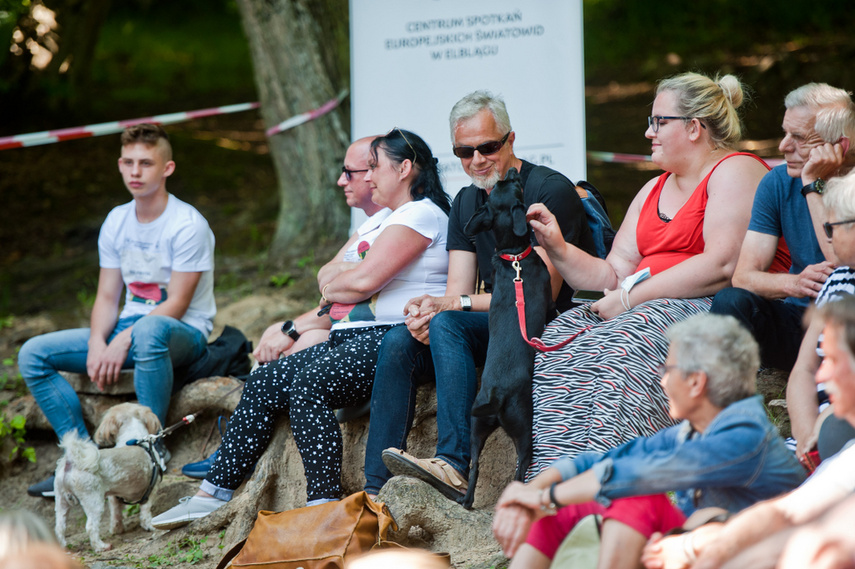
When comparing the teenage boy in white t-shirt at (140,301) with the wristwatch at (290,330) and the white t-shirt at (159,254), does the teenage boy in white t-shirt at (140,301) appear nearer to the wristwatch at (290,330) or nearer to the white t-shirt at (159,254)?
the white t-shirt at (159,254)

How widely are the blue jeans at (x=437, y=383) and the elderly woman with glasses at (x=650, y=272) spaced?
1.12ft

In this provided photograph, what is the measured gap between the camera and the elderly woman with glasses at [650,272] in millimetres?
2748

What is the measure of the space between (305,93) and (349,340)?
3.51m

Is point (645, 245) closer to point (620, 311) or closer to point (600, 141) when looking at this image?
point (620, 311)

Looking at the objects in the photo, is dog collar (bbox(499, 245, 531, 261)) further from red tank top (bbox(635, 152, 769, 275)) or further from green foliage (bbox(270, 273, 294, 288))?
green foliage (bbox(270, 273, 294, 288))

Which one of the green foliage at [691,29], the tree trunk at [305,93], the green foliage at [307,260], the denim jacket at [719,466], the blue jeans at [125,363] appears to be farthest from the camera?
the green foliage at [691,29]

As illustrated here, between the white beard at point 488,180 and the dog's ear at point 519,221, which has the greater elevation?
the white beard at point 488,180

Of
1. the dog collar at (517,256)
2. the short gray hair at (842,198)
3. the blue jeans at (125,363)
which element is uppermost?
the short gray hair at (842,198)

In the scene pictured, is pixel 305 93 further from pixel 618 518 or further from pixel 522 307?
pixel 618 518

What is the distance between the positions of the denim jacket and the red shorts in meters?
0.04

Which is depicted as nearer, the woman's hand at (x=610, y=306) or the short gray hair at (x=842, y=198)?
the short gray hair at (x=842, y=198)

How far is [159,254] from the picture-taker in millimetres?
4508

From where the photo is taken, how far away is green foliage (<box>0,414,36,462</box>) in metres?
4.87

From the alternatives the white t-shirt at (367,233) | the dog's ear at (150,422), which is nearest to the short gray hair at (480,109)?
the white t-shirt at (367,233)
